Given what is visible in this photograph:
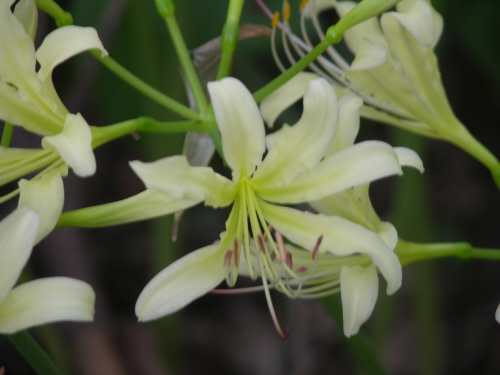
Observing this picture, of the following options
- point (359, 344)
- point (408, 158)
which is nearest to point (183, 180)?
point (408, 158)

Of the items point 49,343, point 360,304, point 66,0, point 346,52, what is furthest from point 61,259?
point 360,304

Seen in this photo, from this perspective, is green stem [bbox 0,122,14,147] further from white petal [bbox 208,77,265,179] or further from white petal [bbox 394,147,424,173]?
white petal [bbox 394,147,424,173]

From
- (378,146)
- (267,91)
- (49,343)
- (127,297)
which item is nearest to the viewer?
(378,146)

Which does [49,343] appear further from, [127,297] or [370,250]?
[370,250]

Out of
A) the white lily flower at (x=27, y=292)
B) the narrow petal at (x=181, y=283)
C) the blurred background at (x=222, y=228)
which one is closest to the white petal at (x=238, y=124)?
the narrow petal at (x=181, y=283)

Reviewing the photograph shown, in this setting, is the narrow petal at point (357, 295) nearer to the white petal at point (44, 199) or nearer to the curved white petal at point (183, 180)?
the curved white petal at point (183, 180)
